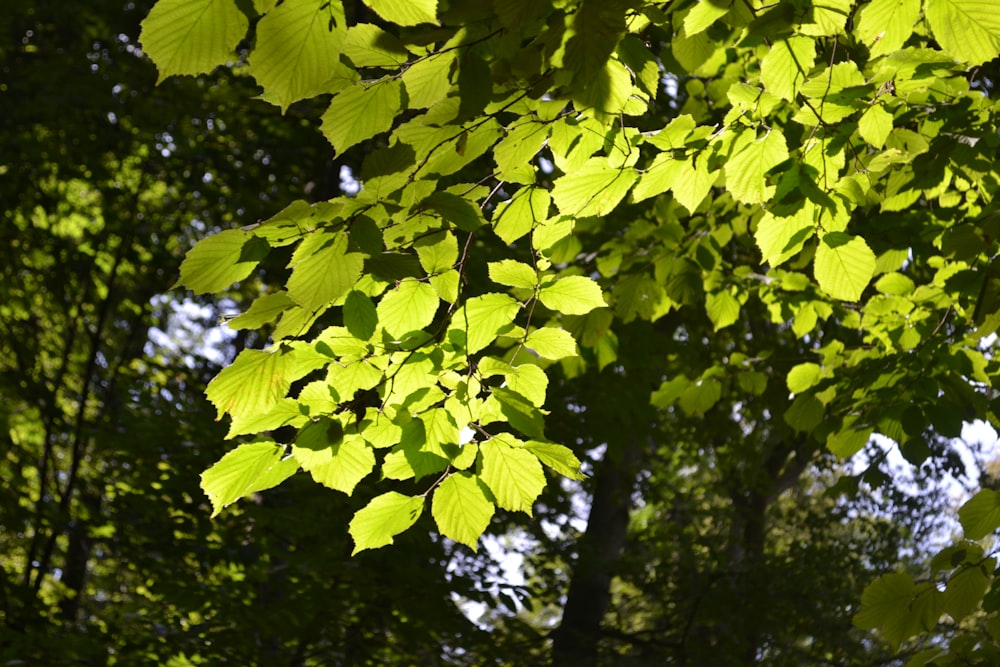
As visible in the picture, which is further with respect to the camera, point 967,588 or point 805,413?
point 805,413

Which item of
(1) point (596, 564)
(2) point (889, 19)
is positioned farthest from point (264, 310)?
(1) point (596, 564)

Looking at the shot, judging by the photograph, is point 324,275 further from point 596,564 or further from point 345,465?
point 596,564

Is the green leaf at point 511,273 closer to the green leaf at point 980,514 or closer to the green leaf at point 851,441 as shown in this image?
the green leaf at point 980,514

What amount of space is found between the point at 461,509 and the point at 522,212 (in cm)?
75

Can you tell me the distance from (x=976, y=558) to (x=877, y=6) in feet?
4.98

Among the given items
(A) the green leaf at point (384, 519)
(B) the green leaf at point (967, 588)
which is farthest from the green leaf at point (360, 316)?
(B) the green leaf at point (967, 588)

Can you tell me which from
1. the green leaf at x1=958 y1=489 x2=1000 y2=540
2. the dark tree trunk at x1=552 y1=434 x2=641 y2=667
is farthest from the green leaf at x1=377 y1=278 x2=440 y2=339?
the dark tree trunk at x1=552 y1=434 x2=641 y2=667

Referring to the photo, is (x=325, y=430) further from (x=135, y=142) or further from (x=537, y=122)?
(x=135, y=142)

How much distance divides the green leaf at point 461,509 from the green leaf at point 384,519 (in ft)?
0.20

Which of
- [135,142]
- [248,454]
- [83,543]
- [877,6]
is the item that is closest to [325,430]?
[248,454]

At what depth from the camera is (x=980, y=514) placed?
7.68 feet

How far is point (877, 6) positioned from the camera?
173 centimetres

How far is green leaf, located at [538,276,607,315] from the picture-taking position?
78.5 inches

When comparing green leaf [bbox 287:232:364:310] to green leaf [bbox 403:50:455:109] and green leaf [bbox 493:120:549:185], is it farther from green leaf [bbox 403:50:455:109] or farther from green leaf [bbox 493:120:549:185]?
green leaf [bbox 493:120:549:185]
